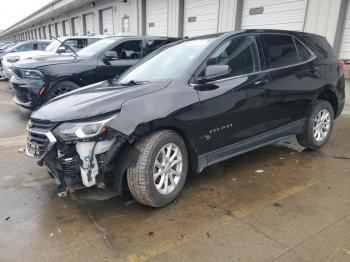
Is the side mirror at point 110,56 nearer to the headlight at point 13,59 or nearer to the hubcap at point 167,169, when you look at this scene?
the hubcap at point 167,169

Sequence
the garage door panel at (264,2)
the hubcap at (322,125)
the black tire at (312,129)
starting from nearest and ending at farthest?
the black tire at (312,129) < the hubcap at (322,125) < the garage door panel at (264,2)

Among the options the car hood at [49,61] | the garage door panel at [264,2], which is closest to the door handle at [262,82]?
the car hood at [49,61]

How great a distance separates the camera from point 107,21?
69.4 feet

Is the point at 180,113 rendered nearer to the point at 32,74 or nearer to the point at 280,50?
the point at 280,50

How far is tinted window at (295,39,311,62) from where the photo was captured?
4.41 m

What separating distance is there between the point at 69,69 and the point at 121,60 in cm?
120

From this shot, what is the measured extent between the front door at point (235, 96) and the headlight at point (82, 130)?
108 centimetres

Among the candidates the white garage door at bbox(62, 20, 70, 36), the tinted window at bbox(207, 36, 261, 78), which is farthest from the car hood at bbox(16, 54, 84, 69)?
the white garage door at bbox(62, 20, 70, 36)

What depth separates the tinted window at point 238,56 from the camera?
11.7 ft

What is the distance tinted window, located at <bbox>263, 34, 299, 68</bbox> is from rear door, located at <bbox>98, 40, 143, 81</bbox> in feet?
12.5

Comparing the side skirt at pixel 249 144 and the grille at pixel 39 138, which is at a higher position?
the grille at pixel 39 138

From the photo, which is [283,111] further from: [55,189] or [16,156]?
[16,156]

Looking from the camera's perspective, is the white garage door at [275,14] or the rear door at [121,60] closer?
the rear door at [121,60]

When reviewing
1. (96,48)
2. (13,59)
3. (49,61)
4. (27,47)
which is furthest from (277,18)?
(27,47)
